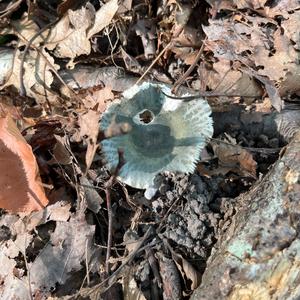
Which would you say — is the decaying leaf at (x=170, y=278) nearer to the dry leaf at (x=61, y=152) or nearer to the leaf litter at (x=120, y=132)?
the leaf litter at (x=120, y=132)

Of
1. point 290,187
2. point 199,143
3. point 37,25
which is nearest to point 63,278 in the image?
point 199,143

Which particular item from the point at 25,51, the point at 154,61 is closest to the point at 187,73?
the point at 154,61

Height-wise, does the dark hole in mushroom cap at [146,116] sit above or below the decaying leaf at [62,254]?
above

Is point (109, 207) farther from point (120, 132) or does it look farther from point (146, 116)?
point (146, 116)

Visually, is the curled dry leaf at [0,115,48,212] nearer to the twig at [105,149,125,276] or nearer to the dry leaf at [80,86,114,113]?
the twig at [105,149,125,276]

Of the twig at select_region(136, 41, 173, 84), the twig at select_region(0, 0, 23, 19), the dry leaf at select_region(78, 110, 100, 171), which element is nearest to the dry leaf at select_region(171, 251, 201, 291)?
the dry leaf at select_region(78, 110, 100, 171)

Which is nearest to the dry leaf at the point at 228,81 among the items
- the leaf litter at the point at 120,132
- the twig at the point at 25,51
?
the leaf litter at the point at 120,132

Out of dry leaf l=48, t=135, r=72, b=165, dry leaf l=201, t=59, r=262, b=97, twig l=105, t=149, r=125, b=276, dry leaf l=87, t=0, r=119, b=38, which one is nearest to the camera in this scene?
twig l=105, t=149, r=125, b=276
